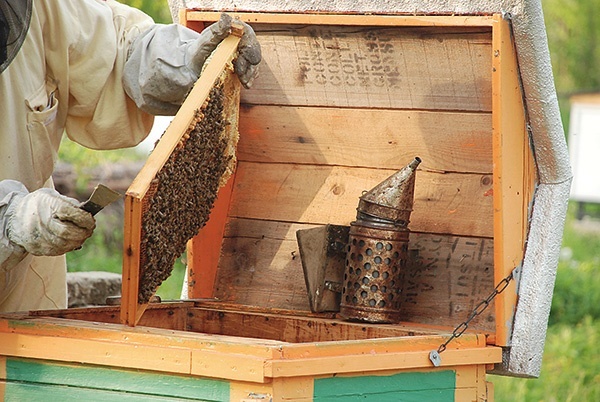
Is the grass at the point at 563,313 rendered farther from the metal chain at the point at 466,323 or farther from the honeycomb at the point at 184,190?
the honeycomb at the point at 184,190

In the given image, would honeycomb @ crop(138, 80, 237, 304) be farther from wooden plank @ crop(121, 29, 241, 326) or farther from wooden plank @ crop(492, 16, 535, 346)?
wooden plank @ crop(492, 16, 535, 346)

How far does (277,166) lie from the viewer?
3006 millimetres

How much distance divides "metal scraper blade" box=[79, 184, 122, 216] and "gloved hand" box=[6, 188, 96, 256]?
0.02m

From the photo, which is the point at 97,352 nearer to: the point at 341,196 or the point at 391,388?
the point at 391,388

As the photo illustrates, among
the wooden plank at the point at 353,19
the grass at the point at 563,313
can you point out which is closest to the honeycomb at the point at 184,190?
the wooden plank at the point at 353,19

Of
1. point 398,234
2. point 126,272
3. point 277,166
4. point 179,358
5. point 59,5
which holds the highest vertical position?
point 59,5

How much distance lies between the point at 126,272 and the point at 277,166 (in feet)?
3.29

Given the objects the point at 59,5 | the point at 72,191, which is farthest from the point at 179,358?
the point at 72,191

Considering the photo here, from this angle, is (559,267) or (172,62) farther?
(559,267)

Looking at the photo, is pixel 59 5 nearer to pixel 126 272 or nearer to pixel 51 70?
pixel 51 70

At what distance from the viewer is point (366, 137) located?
2828 millimetres

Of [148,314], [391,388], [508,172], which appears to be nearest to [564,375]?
[508,172]

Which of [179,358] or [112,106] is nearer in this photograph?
[179,358]

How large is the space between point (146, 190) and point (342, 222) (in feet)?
3.16
